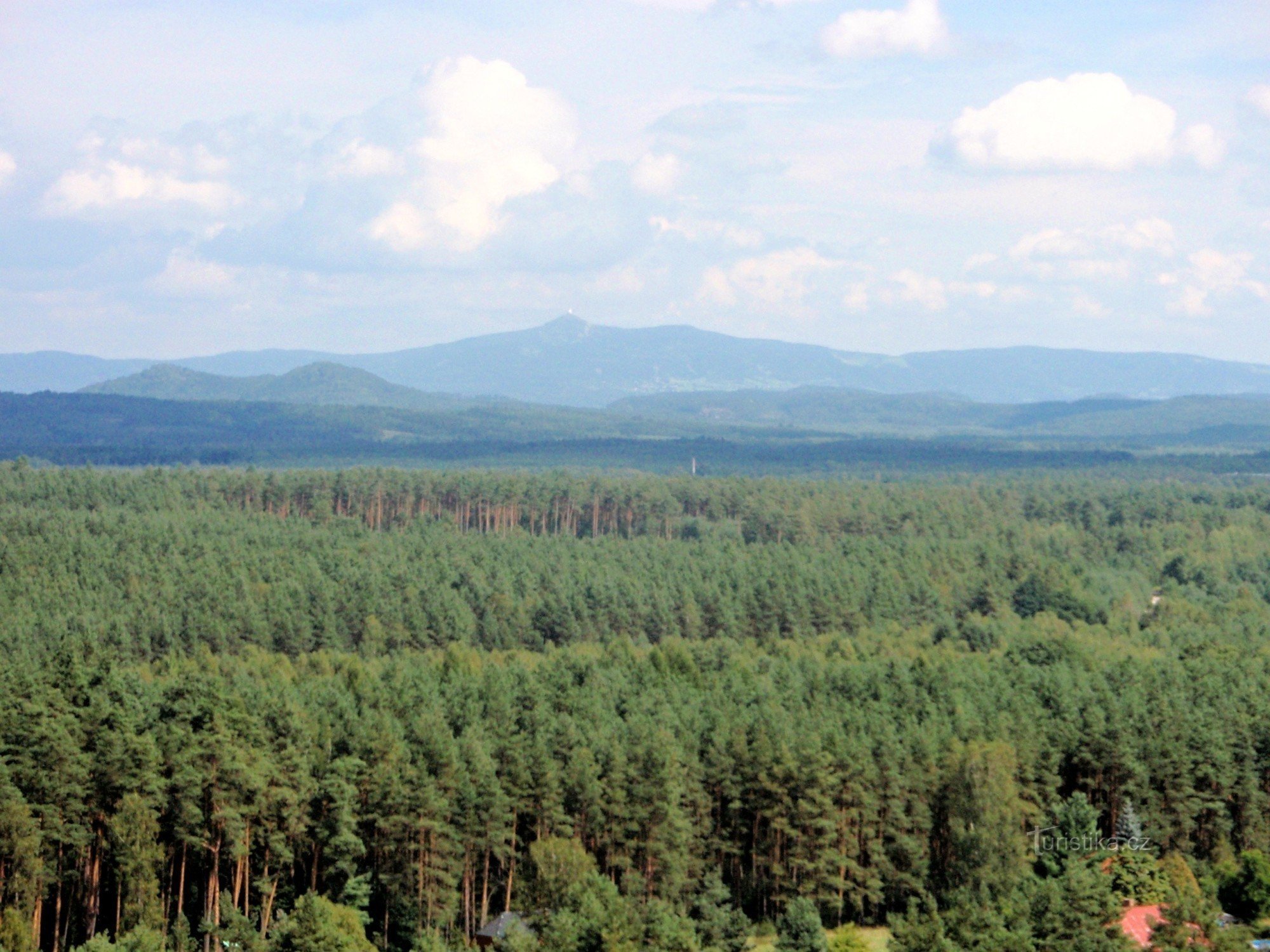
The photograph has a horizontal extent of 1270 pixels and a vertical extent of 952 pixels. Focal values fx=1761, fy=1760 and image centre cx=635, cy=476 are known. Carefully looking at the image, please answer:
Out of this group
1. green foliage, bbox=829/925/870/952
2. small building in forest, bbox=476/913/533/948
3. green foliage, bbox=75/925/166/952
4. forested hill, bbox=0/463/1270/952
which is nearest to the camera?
green foliage, bbox=75/925/166/952

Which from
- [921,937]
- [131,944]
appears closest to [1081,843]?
[921,937]

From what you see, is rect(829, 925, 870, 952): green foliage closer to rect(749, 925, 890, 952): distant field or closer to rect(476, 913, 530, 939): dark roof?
rect(749, 925, 890, 952): distant field

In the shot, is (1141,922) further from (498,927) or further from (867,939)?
(498,927)


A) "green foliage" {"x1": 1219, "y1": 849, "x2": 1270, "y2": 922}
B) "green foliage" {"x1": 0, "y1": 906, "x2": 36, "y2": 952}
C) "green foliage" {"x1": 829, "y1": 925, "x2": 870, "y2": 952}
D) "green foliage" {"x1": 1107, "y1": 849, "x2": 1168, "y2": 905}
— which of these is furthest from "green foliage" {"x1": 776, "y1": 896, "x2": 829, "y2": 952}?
"green foliage" {"x1": 0, "y1": 906, "x2": 36, "y2": 952}

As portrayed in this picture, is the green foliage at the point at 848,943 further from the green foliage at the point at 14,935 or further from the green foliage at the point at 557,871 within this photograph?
the green foliage at the point at 14,935

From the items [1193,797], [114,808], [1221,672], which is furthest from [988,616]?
[114,808]

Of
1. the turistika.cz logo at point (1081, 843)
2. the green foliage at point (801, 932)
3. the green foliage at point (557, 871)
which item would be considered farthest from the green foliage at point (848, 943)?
the turistika.cz logo at point (1081, 843)

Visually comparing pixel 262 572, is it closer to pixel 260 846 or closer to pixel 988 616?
pixel 988 616
